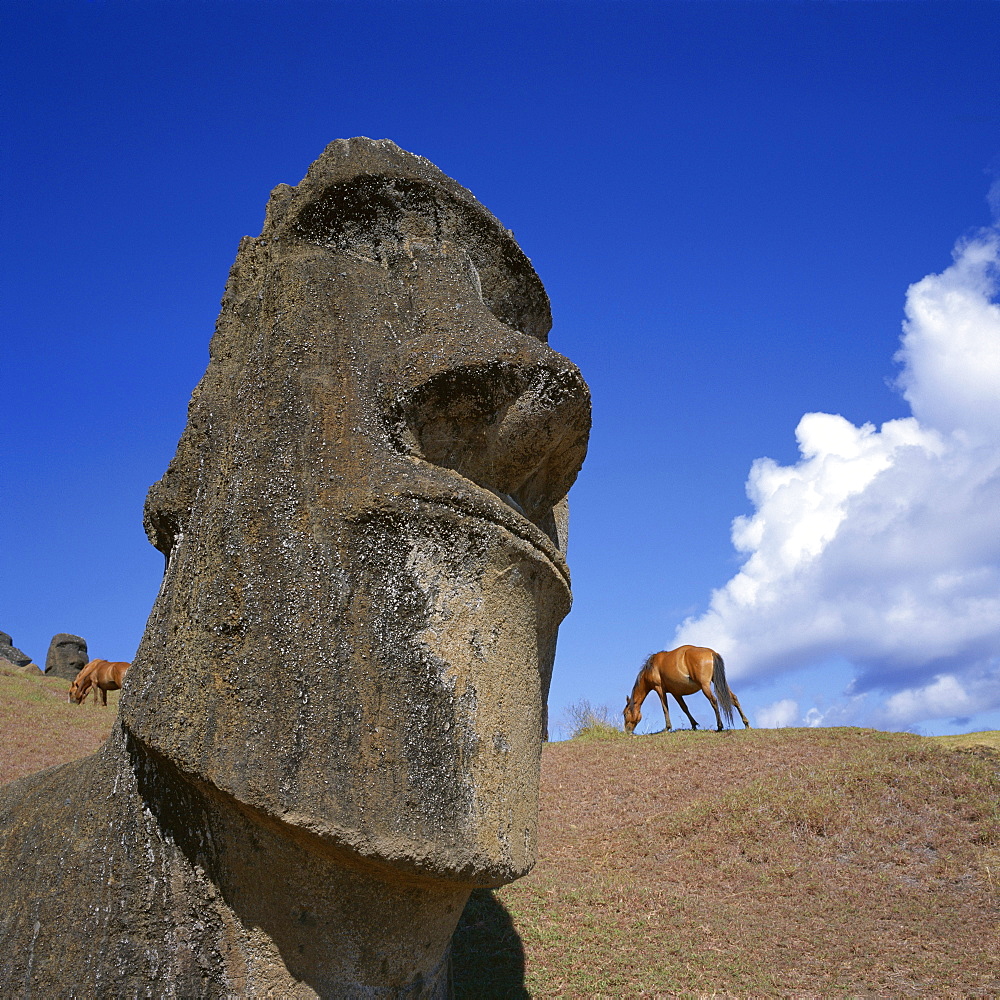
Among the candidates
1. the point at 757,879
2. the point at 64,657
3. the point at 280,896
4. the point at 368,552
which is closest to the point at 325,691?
the point at 368,552

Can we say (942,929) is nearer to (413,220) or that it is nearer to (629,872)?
(629,872)

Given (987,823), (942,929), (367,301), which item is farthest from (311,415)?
(987,823)

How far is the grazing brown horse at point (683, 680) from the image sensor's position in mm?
13828

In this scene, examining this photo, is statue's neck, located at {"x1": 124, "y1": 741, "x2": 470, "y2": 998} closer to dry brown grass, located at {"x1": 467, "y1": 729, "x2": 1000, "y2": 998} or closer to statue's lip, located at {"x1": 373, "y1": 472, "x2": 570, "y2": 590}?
statue's lip, located at {"x1": 373, "y1": 472, "x2": 570, "y2": 590}

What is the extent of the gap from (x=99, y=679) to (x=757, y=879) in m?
14.8

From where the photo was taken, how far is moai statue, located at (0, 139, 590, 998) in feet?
7.64

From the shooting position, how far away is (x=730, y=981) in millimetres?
4238

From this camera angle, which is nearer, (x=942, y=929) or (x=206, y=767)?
(x=206, y=767)

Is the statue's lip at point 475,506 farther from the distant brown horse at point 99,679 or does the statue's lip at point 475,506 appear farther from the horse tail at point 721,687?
the distant brown horse at point 99,679

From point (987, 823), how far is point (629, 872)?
272cm

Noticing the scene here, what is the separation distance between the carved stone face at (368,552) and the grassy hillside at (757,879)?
95.5 inches

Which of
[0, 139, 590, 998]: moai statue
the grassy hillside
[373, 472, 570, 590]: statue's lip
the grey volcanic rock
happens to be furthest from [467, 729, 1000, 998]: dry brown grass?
the grey volcanic rock

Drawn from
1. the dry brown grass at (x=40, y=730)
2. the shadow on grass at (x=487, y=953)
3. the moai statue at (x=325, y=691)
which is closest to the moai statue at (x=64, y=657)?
the dry brown grass at (x=40, y=730)

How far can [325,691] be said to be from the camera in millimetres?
2350
